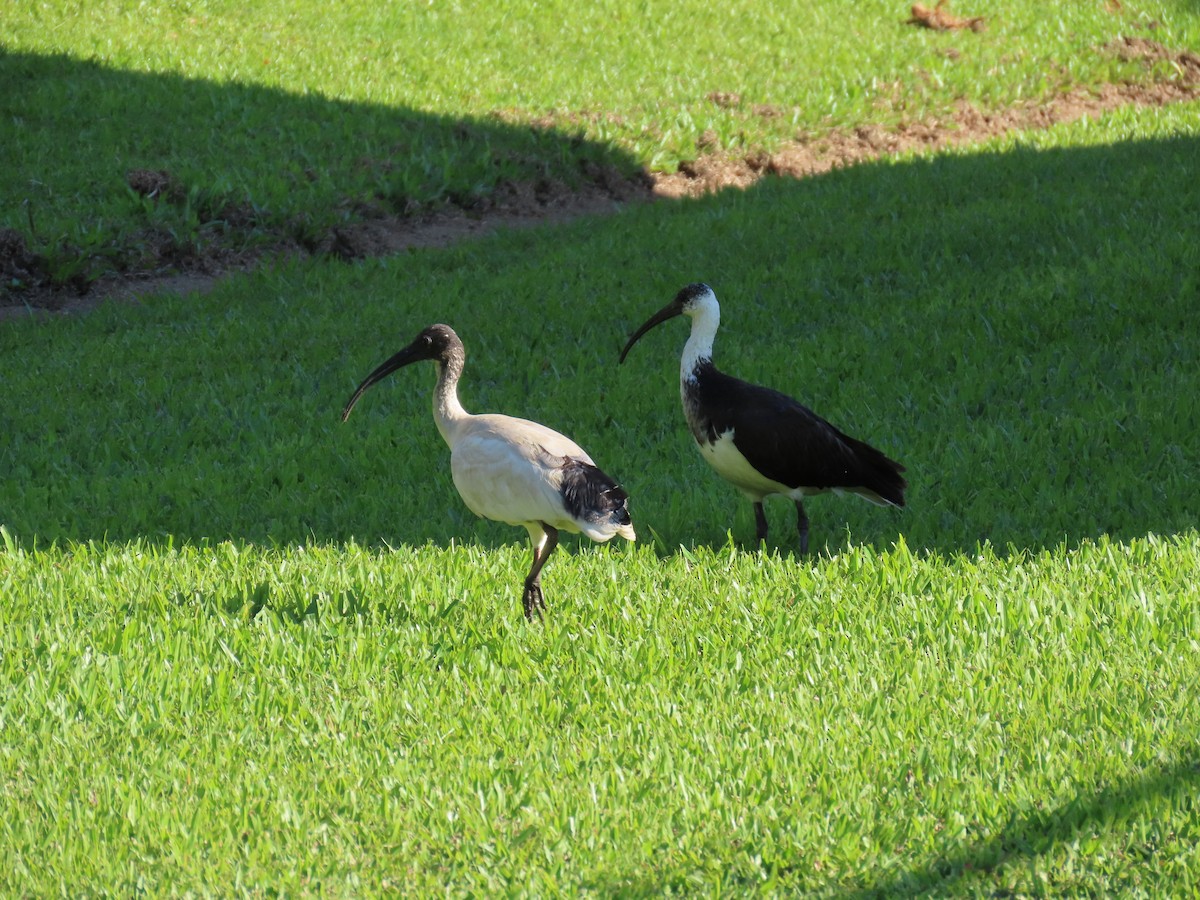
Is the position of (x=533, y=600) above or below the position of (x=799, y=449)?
below

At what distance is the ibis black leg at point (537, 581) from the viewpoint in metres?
5.64

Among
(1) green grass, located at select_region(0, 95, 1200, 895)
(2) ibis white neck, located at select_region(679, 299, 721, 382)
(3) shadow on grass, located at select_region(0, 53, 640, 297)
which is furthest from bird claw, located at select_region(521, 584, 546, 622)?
(3) shadow on grass, located at select_region(0, 53, 640, 297)

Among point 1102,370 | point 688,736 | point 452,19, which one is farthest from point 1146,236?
point 452,19

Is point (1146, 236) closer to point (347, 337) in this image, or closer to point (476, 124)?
point (347, 337)

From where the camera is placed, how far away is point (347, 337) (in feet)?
35.7

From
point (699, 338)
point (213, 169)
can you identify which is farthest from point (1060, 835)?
point (213, 169)

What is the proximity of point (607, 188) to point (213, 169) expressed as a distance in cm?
424

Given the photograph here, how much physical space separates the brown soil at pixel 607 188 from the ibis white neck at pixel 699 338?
7347mm

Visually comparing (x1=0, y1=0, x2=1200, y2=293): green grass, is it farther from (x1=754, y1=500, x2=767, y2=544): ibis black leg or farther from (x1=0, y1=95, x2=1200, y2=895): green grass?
(x1=754, y1=500, x2=767, y2=544): ibis black leg

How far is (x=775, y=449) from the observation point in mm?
6250

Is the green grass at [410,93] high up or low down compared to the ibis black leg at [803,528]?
down

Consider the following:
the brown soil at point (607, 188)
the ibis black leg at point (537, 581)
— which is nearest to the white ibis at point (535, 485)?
the ibis black leg at point (537, 581)

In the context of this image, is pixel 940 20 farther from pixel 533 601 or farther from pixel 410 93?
pixel 533 601

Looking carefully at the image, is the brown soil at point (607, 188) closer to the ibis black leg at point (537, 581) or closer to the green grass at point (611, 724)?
the green grass at point (611, 724)
